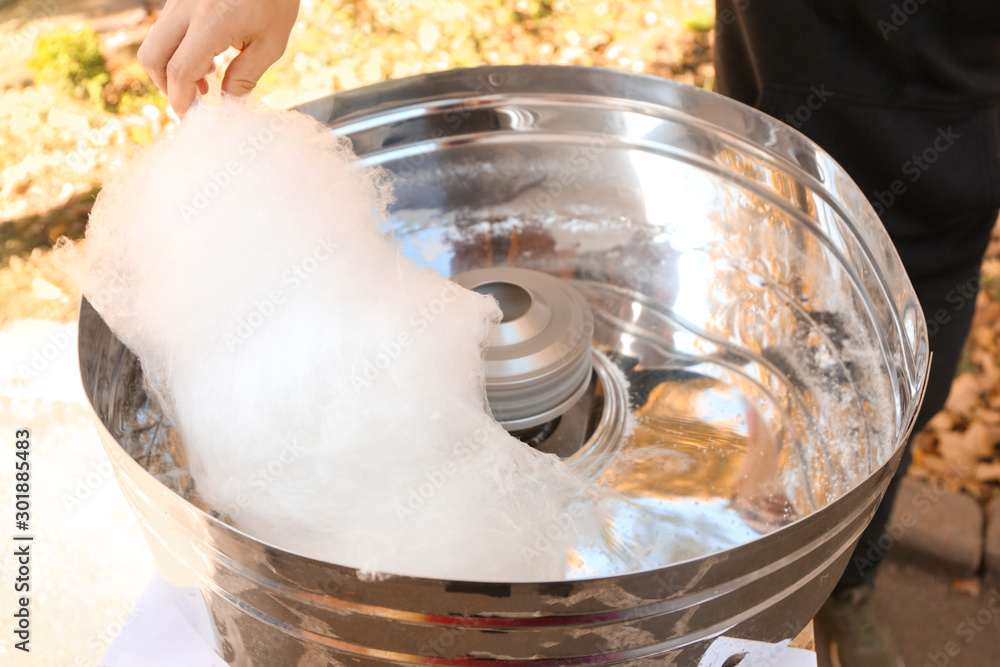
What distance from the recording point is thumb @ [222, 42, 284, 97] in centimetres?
90

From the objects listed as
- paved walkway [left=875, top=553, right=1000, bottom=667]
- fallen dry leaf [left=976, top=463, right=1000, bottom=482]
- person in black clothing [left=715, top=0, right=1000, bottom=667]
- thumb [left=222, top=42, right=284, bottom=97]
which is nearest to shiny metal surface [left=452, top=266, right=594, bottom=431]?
thumb [left=222, top=42, right=284, bottom=97]

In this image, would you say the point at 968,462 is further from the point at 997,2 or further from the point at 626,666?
the point at 626,666

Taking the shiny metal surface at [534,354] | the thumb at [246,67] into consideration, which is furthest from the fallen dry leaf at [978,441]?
the thumb at [246,67]

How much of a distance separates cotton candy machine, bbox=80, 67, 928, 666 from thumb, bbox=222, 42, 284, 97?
0.45 ft

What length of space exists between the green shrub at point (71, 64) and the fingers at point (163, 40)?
2.42 meters

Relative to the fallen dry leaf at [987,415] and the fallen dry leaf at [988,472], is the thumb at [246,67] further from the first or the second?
the fallen dry leaf at [987,415]

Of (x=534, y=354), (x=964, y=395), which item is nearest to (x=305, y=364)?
(x=534, y=354)

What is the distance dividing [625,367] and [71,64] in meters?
2.94

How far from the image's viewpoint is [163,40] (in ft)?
2.70

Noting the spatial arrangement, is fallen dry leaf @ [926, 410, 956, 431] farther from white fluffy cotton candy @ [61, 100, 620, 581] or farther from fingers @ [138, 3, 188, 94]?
fingers @ [138, 3, 188, 94]

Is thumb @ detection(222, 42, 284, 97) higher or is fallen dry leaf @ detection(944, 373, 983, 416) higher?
thumb @ detection(222, 42, 284, 97)

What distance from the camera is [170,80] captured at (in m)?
0.81

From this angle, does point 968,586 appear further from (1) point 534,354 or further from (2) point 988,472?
(1) point 534,354

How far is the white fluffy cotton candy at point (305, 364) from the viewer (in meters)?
0.69
